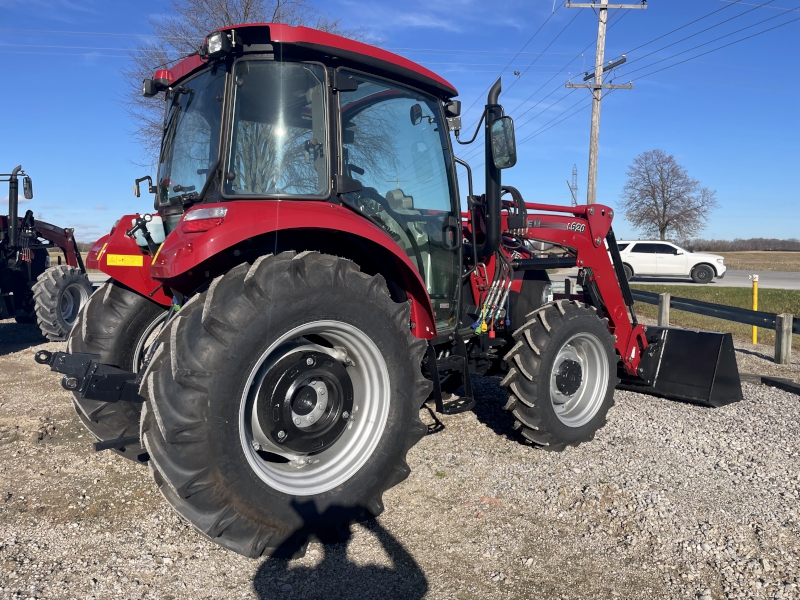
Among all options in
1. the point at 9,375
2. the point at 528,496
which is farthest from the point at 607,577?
the point at 9,375

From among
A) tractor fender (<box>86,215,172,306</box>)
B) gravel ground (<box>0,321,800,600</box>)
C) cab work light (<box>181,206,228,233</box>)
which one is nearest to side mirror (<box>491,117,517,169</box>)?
cab work light (<box>181,206,228,233</box>)

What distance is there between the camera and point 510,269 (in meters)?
4.79

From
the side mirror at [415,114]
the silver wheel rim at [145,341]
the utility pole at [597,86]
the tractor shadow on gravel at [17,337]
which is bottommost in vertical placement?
the tractor shadow on gravel at [17,337]

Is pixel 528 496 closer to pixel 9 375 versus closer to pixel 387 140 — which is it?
pixel 387 140

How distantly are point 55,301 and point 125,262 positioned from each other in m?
6.82

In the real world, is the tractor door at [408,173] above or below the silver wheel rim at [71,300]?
above

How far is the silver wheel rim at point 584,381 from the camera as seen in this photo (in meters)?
4.68

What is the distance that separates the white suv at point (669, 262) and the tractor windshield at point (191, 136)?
70.7ft

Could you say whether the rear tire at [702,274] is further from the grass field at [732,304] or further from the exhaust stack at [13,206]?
the exhaust stack at [13,206]

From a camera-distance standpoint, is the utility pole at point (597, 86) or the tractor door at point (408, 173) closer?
the tractor door at point (408, 173)

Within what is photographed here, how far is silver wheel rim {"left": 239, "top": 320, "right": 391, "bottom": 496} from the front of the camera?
2.94 metres

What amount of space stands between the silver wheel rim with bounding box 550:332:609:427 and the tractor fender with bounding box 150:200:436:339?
192cm

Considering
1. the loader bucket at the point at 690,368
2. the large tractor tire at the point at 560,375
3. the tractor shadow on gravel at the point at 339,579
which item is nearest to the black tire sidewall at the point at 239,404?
the tractor shadow on gravel at the point at 339,579

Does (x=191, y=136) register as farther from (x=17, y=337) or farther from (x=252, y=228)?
(x=17, y=337)
